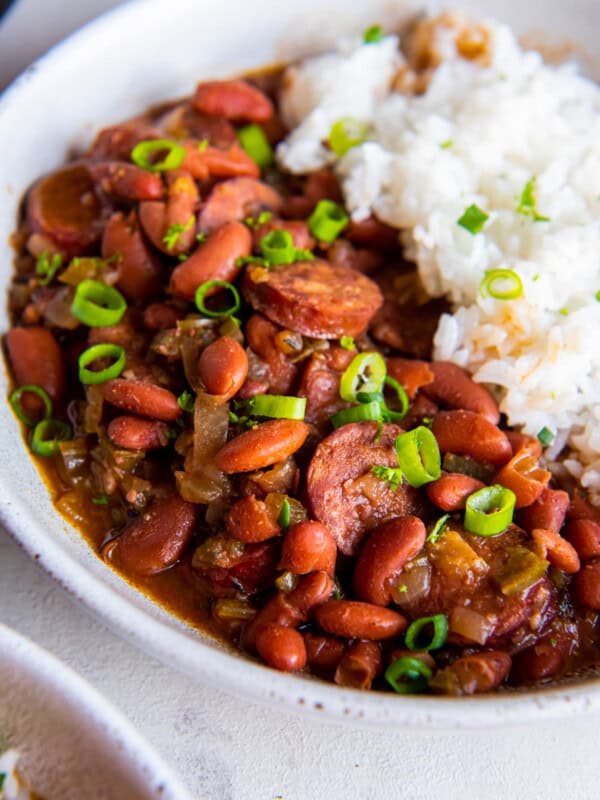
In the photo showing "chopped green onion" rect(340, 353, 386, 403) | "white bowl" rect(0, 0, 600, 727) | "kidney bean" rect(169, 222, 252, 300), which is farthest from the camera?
"kidney bean" rect(169, 222, 252, 300)

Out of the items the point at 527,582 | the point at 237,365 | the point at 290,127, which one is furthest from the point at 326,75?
the point at 527,582

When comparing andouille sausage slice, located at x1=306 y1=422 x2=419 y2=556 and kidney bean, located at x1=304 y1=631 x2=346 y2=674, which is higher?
andouille sausage slice, located at x1=306 y1=422 x2=419 y2=556

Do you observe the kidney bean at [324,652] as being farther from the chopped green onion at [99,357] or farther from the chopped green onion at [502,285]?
the chopped green onion at [502,285]

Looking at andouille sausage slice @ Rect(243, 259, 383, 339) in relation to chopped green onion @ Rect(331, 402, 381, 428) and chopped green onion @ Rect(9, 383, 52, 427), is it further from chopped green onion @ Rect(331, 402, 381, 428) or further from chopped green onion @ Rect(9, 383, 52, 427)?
chopped green onion @ Rect(9, 383, 52, 427)

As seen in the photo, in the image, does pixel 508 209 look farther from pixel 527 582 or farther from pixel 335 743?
pixel 335 743

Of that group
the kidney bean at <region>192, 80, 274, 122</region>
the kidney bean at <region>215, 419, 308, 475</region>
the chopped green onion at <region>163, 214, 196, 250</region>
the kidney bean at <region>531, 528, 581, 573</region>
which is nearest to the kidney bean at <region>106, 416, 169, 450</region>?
the kidney bean at <region>215, 419, 308, 475</region>

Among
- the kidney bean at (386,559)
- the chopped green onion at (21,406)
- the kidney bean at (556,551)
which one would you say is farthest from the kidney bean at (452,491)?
the chopped green onion at (21,406)
